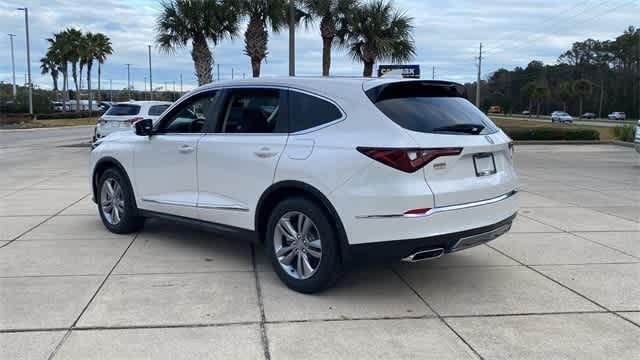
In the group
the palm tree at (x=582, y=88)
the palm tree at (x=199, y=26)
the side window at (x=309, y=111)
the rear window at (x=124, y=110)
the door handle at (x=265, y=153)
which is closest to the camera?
the side window at (x=309, y=111)

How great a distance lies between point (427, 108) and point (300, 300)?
1.82m

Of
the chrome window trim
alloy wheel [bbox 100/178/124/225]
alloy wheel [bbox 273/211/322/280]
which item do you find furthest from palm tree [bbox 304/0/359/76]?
the chrome window trim

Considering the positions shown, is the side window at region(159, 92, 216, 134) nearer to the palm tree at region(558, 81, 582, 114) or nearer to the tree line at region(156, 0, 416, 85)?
the tree line at region(156, 0, 416, 85)

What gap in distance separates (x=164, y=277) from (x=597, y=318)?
357 cm

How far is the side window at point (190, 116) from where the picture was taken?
19.3 ft

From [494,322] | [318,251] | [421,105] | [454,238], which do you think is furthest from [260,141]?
[494,322]

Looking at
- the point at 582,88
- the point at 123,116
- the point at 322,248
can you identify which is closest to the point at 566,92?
the point at 582,88

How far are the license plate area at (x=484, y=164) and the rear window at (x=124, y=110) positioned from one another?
15.3 meters

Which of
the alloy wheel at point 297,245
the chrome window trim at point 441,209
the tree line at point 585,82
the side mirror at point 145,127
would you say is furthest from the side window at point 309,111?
the tree line at point 585,82

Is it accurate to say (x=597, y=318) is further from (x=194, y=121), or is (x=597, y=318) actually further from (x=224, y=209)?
(x=194, y=121)

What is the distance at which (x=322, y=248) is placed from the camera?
4613 mm

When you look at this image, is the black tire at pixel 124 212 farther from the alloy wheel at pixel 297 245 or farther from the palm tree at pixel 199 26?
the palm tree at pixel 199 26

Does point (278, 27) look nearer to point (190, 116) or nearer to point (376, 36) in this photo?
point (376, 36)

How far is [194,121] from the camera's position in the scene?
237 inches
